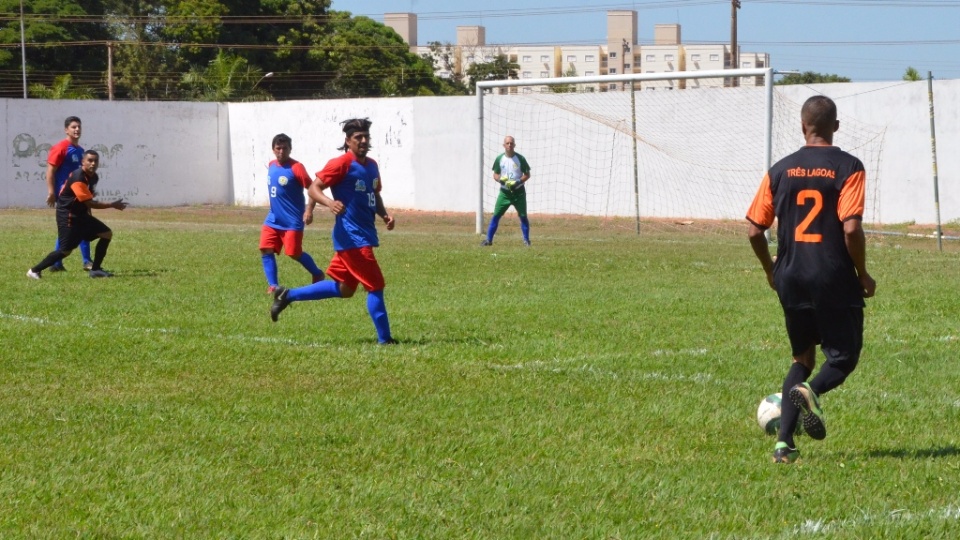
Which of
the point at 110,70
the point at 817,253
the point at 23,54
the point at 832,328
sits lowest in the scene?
the point at 832,328

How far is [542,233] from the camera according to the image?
2577 cm

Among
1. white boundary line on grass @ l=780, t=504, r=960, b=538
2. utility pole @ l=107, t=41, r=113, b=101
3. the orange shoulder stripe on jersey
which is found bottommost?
white boundary line on grass @ l=780, t=504, r=960, b=538

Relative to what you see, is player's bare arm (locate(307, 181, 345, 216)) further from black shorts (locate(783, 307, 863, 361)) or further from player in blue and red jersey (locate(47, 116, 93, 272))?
player in blue and red jersey (locate(47, 116, 93, 272))

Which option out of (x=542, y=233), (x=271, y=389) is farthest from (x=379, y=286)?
(x=542, y=233)

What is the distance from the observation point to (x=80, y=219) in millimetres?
15523

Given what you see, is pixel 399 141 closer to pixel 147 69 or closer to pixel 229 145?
pixel 229 145

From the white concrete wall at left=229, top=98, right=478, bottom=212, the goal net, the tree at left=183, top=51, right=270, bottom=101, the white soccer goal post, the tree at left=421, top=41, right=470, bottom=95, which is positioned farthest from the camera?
the tree at left=421, top=41, right=470, bottom=95

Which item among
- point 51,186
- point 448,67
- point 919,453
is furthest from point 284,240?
point 448,67

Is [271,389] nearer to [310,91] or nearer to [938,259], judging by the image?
[938,259]

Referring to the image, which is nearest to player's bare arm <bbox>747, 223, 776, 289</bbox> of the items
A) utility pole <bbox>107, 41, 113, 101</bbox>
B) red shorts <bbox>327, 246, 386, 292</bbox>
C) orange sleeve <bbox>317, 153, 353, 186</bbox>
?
red shorts <bbox>327, 246, 386, 292</bbox>

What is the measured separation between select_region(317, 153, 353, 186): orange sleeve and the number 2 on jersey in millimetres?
4660

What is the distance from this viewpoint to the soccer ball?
21.1 ft

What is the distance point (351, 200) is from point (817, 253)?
188 inches

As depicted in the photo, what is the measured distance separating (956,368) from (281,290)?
16.8ft
